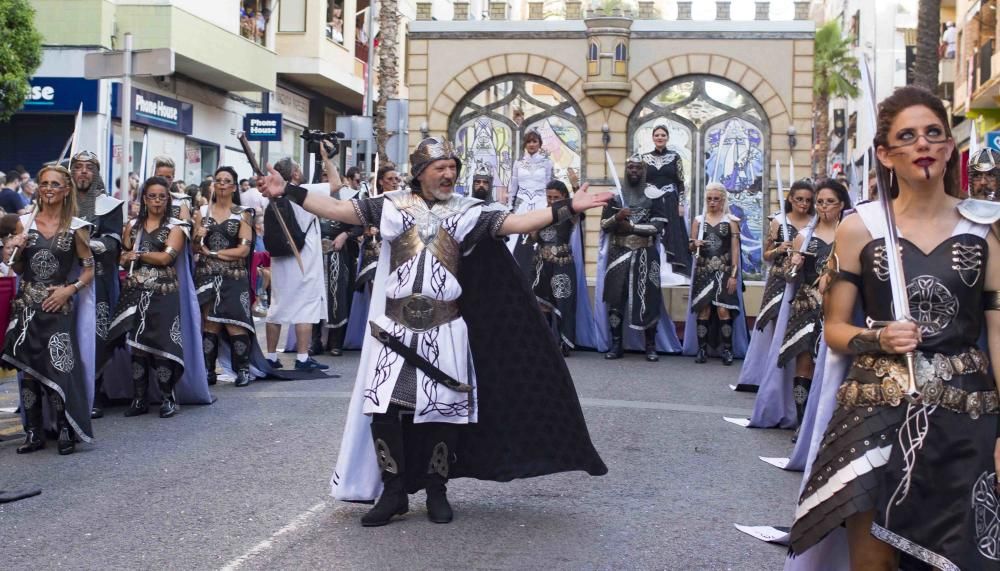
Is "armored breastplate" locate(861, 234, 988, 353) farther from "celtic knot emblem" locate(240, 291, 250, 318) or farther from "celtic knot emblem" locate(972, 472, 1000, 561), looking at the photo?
"celtic knot emblem" locate(240, 291, 250, 318)

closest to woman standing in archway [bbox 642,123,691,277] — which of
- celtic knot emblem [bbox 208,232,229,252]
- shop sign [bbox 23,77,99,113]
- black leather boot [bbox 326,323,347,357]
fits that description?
black leather boot [bbox 326,323,347,357]

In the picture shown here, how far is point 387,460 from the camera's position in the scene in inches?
248

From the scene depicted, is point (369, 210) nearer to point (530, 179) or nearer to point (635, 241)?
point (635, 241)

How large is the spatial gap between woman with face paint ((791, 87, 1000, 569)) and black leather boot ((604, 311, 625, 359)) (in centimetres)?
1089

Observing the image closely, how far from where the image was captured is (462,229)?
253 inches

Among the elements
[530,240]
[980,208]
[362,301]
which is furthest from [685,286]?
[980,208]

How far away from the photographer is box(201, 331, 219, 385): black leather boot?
11891 millimetres

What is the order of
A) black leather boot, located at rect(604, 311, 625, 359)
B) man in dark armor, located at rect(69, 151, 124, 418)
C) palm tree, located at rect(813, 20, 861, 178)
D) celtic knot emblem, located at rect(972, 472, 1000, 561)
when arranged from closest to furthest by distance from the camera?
1. celtic knot emblem, located at rect(972, 472, 1000, 561)
2. man in dark armor, located at rect(69, 151, 124, 418)
3. black leather boot, located at rect(604, 311, 625, 359)
4. palm tree, located at rect(813, 20, 861, 178)

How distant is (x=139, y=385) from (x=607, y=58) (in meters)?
15.8

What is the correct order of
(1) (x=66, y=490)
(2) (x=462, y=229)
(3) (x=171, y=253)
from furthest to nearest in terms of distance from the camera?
(3) (x=171, y=253) → (1) (x=66, y=490) → (2) (x=462, y=229)

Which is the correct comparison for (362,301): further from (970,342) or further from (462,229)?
(970,342)

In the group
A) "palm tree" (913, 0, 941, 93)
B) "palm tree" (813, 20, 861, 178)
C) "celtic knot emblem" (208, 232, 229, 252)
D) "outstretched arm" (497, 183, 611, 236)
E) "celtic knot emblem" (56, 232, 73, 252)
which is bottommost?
"celtic knot emblem" (56, 232, 73, 252)

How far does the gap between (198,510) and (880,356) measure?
3.69 metres

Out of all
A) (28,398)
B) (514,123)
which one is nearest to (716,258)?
(28,398)
